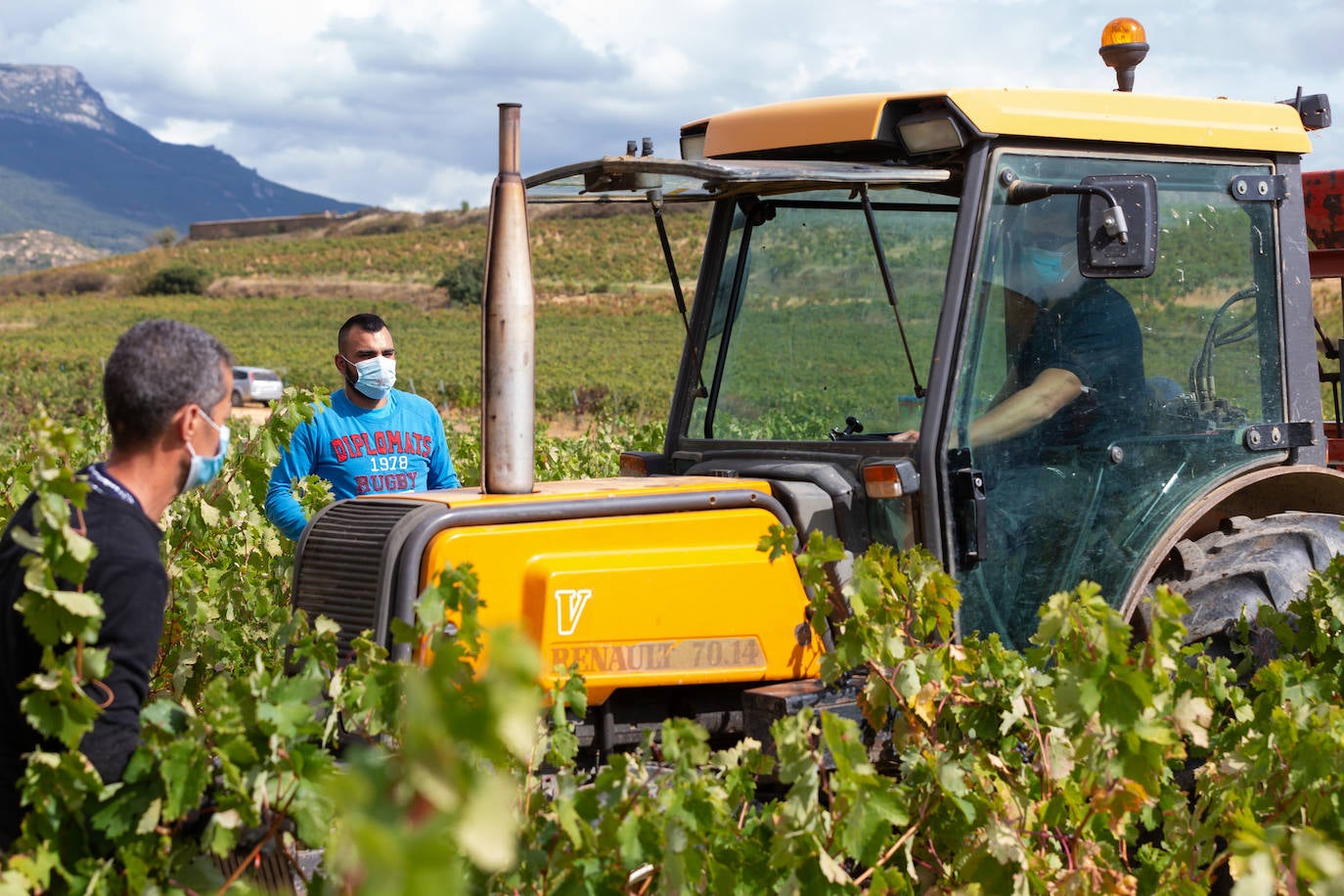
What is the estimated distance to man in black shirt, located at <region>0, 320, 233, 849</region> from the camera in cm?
283

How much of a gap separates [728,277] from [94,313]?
2708 inches

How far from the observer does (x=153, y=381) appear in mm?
2904

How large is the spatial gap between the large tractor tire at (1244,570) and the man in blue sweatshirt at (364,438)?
2.78 meters

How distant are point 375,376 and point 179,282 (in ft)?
253

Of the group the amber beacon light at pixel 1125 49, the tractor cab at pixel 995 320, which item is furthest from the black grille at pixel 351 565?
the amber beacon light at pixel 1125 49

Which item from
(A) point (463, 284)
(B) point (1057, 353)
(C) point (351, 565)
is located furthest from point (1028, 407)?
(A) point (463, 284)

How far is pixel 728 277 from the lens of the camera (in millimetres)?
5004

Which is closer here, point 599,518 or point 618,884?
point 618,884

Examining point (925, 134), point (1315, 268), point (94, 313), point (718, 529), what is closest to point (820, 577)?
point (718, 529)

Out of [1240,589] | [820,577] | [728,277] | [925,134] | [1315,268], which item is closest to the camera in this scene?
[820,577]

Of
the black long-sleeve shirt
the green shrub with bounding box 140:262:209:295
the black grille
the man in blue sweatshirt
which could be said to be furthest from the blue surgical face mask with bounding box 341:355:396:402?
the green shrub with bounding box 140:262:209:295

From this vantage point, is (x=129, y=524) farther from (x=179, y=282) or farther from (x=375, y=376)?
(x=179, y=282)

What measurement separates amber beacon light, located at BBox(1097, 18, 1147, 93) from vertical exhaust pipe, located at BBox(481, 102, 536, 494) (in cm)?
228

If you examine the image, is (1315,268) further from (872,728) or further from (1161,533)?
(872,728)
